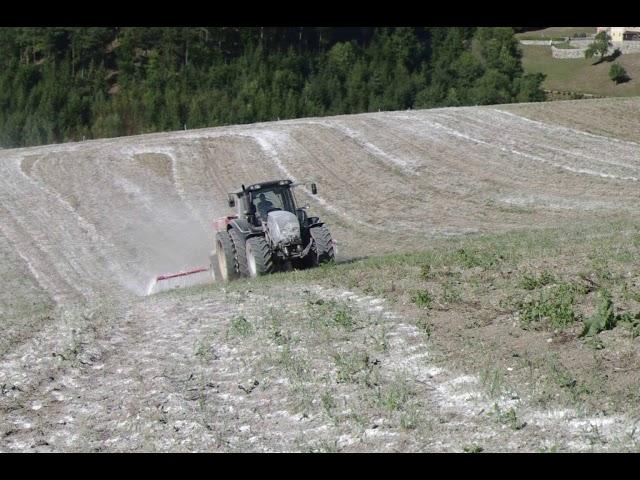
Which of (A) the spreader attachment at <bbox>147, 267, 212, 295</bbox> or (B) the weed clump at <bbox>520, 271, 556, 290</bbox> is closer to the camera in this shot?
(B) the weed clump at <bbox>520, 271, 556, 290</bbox>

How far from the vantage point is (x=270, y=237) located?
717 inches

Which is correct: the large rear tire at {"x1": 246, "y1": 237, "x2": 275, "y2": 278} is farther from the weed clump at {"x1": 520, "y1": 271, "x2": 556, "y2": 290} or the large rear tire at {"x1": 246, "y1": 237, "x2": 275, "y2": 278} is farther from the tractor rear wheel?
the weed clump at {"x1": 520, "y1": 271, "x2": 556, "y2": 290}

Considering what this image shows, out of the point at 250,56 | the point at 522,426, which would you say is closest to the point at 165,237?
the point at 522,426

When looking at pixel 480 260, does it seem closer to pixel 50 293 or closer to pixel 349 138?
pixel 50 293

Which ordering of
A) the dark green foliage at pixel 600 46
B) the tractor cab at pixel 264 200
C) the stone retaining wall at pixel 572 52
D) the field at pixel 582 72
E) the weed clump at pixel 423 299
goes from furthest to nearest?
the stone retaining wall at pixel 572 52 < the dark green foliage at pixel 600 46 < the field at pixel 582 72 < the tractor cab at pixel 264 200 < the weed clump at pixel 423 299

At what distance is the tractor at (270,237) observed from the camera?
18.0 meters

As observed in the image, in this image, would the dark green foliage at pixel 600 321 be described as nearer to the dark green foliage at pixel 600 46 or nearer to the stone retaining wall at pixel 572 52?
the dark green foliage at pixel 600 46

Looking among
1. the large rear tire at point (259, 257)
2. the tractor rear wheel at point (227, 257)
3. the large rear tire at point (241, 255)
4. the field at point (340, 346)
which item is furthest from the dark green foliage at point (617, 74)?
the large rear tire at point (259, 257)

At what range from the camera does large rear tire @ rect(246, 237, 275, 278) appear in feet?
59.0

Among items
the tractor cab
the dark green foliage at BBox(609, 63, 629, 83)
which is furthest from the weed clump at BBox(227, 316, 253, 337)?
the dark green foliage at BBox(609, 63, 629, 83)

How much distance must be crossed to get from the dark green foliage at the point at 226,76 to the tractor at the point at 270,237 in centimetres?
5622

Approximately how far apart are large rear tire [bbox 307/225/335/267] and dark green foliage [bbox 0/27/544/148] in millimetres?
57534
